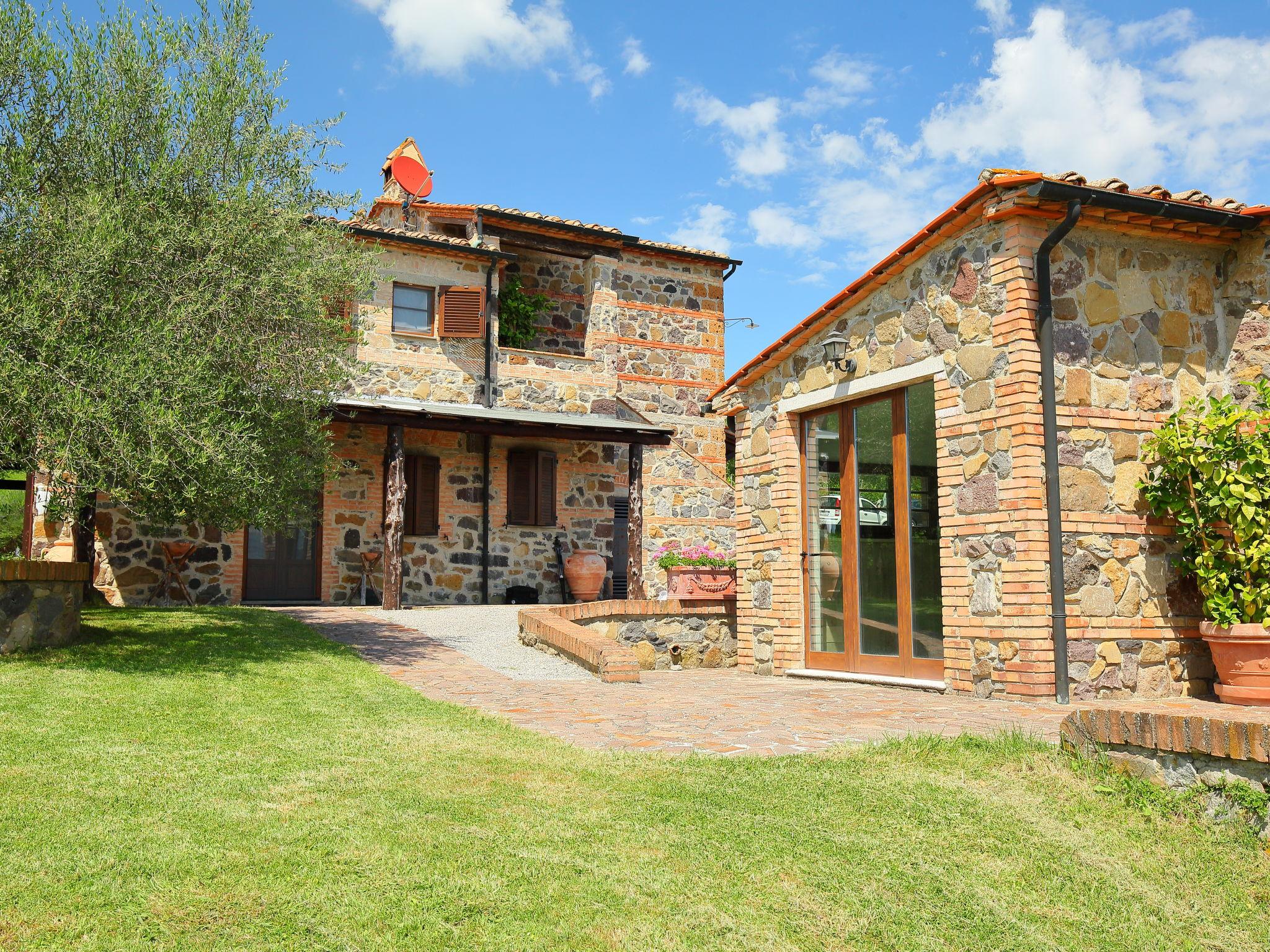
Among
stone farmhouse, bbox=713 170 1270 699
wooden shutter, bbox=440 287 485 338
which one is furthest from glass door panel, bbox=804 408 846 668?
wooden shutter, bbox=440 287 485 338

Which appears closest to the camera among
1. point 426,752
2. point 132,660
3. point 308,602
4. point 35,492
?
point 426,752

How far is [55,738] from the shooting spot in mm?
5219

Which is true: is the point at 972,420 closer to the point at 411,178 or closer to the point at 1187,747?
the point at 1187,747

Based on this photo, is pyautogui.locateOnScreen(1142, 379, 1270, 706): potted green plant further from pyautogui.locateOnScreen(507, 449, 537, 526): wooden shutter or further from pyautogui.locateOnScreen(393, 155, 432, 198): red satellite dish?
pyautogui.locateOnScreen(393, 155, 432, 198): red satellite dish

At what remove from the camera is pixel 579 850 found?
3.60 metres

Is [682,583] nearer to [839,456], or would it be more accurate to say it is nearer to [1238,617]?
[839,456]

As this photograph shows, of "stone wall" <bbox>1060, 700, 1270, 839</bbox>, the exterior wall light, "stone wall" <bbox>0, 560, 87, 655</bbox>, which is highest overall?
the exterior wall light

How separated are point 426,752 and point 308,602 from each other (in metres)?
11.5

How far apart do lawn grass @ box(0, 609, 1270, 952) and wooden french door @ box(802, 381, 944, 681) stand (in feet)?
10.1

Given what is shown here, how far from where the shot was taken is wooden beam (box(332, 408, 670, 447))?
46.1 feet

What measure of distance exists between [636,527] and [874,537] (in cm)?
791

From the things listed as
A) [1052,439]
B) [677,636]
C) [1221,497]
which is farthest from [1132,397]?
[677,636]

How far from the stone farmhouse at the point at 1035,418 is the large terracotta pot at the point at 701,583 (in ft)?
7.81

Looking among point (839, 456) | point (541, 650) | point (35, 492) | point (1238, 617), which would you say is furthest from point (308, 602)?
point (1238, 617)
